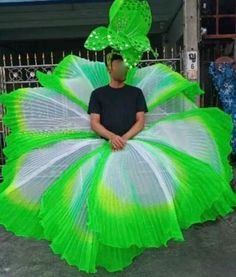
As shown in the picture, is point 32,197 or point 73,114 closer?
point 32,197

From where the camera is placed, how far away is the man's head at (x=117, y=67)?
3.12 metres

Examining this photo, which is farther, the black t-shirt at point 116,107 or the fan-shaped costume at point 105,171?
the black t-shirt at point 116,107

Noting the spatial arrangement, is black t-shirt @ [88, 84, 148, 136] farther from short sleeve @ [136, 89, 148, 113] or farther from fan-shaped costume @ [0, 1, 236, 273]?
fan-shaped costume @ [0, 1, 236, 273]

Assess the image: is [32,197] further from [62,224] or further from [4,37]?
[4,37]

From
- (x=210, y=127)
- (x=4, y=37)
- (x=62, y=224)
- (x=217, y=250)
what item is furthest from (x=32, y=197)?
(x=4, y=37)

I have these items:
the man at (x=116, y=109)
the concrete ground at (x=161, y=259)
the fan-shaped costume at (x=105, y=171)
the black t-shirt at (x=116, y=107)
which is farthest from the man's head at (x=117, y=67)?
the concrete ground at (x=161, y=259)

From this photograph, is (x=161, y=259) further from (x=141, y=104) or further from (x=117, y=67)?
(x=117, y=67)

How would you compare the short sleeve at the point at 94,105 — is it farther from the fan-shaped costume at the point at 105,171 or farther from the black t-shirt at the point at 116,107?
the fan-shaped costume at the point at 105,171

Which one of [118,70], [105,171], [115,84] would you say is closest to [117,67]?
[118,70]

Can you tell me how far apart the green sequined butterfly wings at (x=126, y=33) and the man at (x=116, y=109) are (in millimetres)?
129

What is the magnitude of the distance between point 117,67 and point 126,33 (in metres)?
0.28

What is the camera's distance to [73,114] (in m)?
3.38

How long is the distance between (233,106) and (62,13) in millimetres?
5691

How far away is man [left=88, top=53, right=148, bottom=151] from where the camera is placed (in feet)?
10.5
